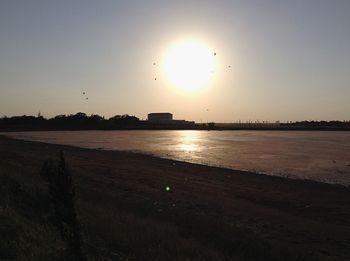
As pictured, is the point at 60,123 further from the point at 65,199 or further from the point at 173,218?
the point at 65,199

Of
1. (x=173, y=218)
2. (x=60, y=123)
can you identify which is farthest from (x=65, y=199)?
(x=60, y=123)

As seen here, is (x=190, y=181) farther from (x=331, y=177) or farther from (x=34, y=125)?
(x=34, y=125)

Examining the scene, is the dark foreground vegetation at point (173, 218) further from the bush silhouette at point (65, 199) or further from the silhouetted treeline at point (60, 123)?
the silhouetted treeline at point (60, 123)

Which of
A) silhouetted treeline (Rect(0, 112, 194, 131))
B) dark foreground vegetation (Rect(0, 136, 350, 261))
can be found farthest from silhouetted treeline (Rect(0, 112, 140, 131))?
dark foreground vegetation (Rect(0, 136, 350, 261))

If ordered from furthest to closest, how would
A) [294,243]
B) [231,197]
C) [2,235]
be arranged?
[231,197]
[294,243]
[2,235]

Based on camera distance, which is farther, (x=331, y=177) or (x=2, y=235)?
(x=331, y=177)

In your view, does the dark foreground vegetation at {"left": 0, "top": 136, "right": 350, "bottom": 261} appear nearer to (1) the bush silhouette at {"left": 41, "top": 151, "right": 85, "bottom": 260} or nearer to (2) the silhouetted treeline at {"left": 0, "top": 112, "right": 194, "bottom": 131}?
(1) the bush silhouette at {"left": 41, "top": 151, "right": 85, "bottom": 260}

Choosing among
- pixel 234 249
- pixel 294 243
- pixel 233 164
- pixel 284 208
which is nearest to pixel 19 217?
pixel 234 249

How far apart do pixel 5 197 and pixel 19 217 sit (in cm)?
190

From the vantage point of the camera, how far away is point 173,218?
1617 cm

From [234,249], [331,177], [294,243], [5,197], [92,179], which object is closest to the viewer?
[5,197]

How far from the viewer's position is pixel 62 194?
7418 mm

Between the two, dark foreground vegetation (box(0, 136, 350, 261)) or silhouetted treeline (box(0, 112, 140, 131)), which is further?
silhouetted treeline (box(0, 112, 140, 131))

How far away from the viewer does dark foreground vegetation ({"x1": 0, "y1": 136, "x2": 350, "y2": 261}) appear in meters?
8.27
